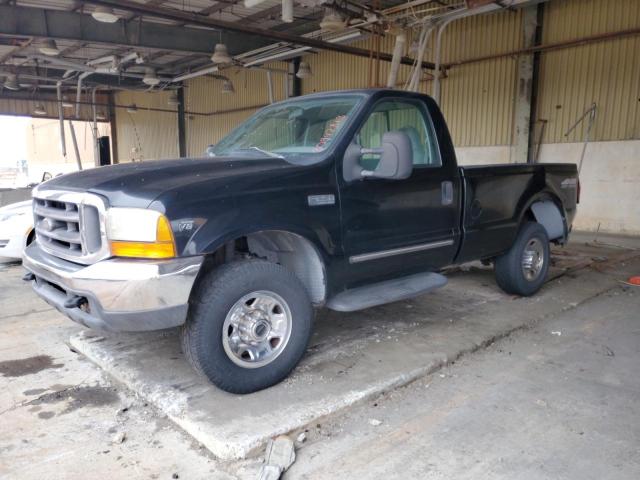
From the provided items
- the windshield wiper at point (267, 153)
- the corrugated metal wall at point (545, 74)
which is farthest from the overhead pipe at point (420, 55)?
the windshield wiper at point (267, 153)

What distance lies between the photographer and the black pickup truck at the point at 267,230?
268 centimetres

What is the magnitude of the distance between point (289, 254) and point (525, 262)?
2.93 metres

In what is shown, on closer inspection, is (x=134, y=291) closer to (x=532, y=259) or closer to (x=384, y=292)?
(x=384, y=292)

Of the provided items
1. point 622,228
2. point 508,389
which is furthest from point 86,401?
point 622,228

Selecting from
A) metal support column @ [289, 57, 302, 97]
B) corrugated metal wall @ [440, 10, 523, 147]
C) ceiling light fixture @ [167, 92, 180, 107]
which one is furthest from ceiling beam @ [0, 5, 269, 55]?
ceiling light fixture @ [167, 92, 180, 107]

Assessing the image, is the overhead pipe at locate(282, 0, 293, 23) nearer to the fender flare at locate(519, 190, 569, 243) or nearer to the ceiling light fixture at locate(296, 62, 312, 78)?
the fender flare at locate(519, 190, 569, 243)

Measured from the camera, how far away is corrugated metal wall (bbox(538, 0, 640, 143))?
32.5ft

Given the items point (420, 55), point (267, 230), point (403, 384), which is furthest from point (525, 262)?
point (420, 55)

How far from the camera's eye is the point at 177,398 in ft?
9.96

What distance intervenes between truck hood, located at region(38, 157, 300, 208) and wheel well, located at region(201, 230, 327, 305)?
453mm

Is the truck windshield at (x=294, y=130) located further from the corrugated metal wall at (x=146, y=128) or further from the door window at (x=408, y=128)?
the corrugated metal wall at (x=146, y=128)

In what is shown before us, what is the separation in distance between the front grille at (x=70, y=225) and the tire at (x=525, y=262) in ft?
12.8

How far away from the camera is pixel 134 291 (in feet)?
8.57

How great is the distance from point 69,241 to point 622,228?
1087cm
